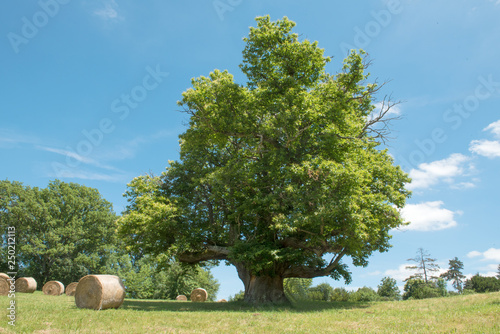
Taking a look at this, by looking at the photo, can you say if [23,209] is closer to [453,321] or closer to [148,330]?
[148,330]

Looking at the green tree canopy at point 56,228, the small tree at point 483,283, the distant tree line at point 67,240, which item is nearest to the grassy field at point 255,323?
the distant tree line at point 67,240

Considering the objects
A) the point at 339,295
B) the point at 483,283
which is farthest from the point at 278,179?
the point at 483,283

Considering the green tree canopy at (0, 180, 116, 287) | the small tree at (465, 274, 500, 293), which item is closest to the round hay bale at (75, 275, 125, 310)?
the green tree canopy at (0, 180, 116, 287)

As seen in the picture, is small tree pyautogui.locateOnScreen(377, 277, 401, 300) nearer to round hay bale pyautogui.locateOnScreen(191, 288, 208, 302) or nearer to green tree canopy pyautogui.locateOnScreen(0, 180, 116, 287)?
round hay bale pyautogui.locateOnScreen(191, 288, 208, 302)

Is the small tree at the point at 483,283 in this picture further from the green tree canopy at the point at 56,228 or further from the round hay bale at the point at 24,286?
the round hay bale at the point at 24,286

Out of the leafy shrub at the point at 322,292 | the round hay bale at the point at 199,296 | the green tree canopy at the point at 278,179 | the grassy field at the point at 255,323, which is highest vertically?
the green tree canopy at the point at 278,179

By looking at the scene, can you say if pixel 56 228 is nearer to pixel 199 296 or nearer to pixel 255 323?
pixel 199 296

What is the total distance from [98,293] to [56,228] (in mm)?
36496

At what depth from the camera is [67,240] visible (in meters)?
46.4

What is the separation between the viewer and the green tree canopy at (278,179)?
17.8 m

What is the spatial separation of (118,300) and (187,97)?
1196 centimetres

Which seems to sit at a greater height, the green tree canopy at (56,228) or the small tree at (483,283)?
the green tree canopy at (56,228)

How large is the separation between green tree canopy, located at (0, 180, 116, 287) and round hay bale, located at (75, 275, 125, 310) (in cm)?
3218

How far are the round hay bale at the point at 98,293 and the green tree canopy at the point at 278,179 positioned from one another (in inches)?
175
